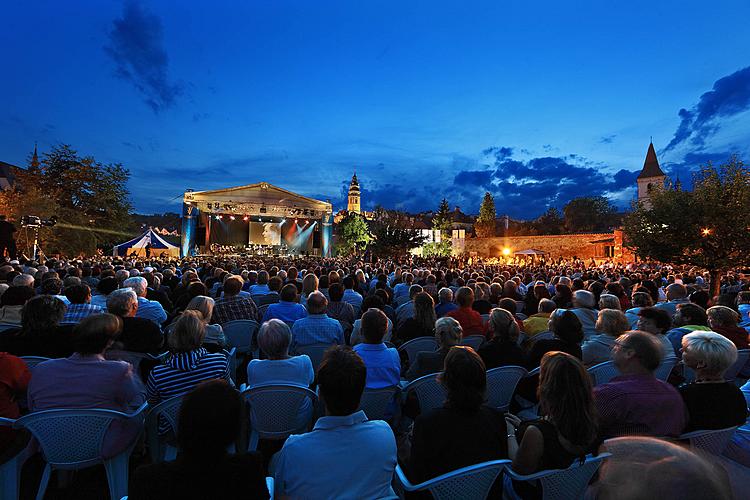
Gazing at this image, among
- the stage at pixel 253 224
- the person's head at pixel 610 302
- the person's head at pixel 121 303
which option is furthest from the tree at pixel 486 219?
the person's head at pixel 121 303

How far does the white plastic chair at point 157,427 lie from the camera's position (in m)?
2.38

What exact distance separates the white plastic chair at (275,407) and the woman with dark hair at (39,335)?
5.69 feet

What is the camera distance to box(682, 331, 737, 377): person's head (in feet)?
7.54

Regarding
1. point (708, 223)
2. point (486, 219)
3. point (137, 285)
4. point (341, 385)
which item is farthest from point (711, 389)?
point (486, 219)

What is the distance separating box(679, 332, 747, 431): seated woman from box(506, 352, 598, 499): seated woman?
988 millimetres

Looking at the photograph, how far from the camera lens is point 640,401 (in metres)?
2.14

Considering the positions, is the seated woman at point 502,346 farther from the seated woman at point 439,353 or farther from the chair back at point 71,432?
the chair back at point 71,432

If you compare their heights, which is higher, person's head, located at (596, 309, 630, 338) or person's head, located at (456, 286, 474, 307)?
person's head, located at (456, 286, 474, 307)

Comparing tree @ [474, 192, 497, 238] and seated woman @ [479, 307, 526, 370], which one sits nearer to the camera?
seated woman @ [479, 307, 526, 370]

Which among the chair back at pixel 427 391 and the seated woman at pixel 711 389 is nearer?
the seated woman at pixel 711 389

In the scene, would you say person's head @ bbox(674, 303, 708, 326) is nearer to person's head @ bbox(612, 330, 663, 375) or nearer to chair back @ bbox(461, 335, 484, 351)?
chair back @ bbox(461, 335, 484, 351)

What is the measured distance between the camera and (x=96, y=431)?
7.17ft

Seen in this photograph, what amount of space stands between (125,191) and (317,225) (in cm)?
1471

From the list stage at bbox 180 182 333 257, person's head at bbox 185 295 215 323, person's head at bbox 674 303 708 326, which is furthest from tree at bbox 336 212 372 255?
person's head at bbox 185 295 215 323
